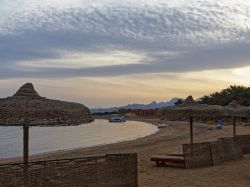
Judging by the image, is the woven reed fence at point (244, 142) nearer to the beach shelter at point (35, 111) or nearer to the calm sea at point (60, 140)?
the beach shelter at point (35, 111)

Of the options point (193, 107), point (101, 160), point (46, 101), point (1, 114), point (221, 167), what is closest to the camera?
point (1, 114)

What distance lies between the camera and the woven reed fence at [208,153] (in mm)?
12986

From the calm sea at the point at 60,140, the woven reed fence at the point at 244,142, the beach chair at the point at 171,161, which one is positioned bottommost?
the calm sea at the point at 60,140

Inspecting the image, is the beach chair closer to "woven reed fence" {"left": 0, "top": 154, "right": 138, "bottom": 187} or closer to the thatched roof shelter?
"woven reed fence" {"left": 0, "top": 154, "right": 138, "bottom": 187}

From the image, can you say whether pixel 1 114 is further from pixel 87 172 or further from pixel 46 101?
pixel 87 172

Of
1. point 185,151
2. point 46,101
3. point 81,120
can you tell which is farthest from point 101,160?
point 185,151

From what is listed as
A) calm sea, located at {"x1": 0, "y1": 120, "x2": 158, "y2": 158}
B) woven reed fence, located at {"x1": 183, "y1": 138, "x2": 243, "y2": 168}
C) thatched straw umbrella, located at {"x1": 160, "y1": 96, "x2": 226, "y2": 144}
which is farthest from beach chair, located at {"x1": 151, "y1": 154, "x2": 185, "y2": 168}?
calm sea, located at {"x1": 0, "y1": 120, "x2": 158, "y2": 158}

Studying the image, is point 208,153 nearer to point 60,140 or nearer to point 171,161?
point 171,161

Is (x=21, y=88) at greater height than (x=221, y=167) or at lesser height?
greater

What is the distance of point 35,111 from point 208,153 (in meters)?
7.52

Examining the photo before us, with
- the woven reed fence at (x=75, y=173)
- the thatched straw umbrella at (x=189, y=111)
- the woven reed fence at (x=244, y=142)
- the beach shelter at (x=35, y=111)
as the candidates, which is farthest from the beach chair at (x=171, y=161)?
the beach shelter at (x=35, y=111)

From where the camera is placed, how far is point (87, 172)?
8.11 metres

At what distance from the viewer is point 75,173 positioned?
25.9 ft

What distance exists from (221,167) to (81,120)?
656 cm
